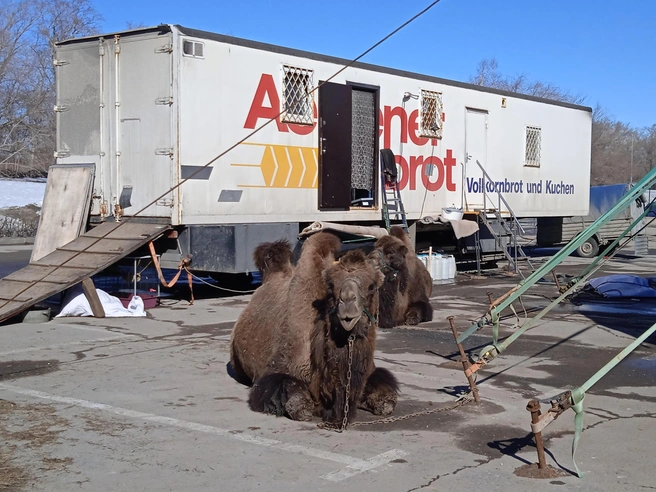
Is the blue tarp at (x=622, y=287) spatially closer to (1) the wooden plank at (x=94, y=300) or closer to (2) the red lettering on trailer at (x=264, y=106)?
(2) the red lettering on trailer at (x=264, y=106)

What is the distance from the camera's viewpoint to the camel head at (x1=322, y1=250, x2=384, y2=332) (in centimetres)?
599

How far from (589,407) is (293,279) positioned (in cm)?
299

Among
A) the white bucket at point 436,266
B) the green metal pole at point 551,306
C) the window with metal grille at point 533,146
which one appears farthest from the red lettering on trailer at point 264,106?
the window with metal grille at point 533,146

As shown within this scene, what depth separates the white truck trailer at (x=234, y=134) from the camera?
45.3ft

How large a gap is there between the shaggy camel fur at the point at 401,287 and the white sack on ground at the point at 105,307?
4024 mm

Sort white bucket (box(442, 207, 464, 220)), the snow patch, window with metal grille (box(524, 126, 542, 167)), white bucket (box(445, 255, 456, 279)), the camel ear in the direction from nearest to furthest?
the camel ear → white bucket (box(445, 255, 456, 279)) → white bucket (box(442, 207, 464, 220)) → window with metal grille (box(524, 126, 542, 167)) → the snow patch

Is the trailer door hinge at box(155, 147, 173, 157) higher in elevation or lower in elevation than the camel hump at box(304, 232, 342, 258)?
higher

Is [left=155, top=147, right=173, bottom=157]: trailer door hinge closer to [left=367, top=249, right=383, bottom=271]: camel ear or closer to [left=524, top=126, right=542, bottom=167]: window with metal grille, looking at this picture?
[left=367, top=249, right=383, bottom=271]: camel ear

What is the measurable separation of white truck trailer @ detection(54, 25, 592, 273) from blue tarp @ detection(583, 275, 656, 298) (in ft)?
14.4

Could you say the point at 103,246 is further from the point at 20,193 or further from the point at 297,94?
the point at 20,193

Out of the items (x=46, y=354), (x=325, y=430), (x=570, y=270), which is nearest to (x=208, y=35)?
(x=46, y=354)

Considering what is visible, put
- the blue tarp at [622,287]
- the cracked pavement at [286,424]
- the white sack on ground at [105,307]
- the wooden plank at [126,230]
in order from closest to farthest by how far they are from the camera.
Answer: the cracked pavement at [286,424], the white sack on ground at [105,307], the wooden plank at [126,230], the blue tarp at [622,287]

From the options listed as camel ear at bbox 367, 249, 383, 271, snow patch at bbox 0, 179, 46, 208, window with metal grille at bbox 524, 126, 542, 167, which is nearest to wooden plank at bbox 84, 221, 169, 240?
camel ear at bbox 367, 249, 383, 271

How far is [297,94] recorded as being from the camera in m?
15.8
